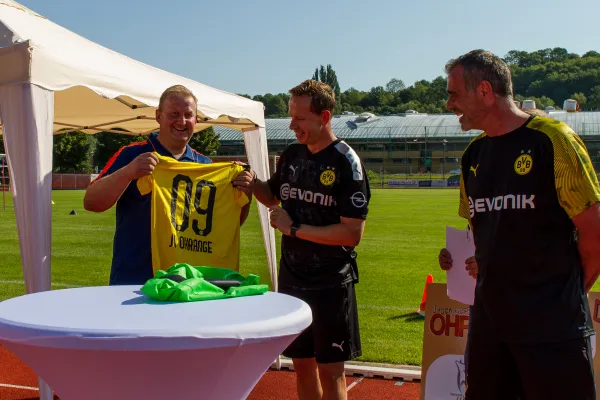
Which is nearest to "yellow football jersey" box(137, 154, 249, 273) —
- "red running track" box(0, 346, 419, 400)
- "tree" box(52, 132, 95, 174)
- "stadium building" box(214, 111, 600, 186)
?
"red running track" box(0, 346, 419, 400)

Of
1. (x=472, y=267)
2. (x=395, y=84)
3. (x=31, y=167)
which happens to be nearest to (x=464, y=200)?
(x=472, y=267)

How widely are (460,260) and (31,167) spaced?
94.8 inches

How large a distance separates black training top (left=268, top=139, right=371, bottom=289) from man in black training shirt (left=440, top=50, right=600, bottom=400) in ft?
2.76

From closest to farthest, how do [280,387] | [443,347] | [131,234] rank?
[131,234] → [443,347] → [280,387]

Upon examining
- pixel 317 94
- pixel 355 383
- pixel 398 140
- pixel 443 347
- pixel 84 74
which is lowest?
pixel 355 383

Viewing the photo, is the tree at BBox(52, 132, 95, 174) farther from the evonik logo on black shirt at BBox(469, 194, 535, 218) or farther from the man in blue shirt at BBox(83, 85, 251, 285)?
the evonik logo on black shirt at BBox(469, 194, 535, 218)

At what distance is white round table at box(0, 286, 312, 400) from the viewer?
204 cm

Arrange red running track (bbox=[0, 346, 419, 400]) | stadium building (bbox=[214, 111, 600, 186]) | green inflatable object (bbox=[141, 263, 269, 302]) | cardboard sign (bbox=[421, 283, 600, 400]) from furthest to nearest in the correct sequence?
1. stadium building (bbox=[214, 111, 600, 186])
2. red running track (bbox=[0, 346, 419, 400])
3. cardboard sign (bbox=[421, 283, 600, 400])
4. green inflatable object (bbox=[141, 263, 269, 302])

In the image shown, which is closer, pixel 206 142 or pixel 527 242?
pixel 527 242

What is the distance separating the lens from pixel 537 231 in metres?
2.68

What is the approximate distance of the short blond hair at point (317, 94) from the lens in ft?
12.0

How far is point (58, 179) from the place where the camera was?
54.9m

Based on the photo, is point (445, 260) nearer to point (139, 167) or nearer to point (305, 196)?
point (305, 196)

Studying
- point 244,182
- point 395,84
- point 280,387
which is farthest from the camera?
point 395,84
